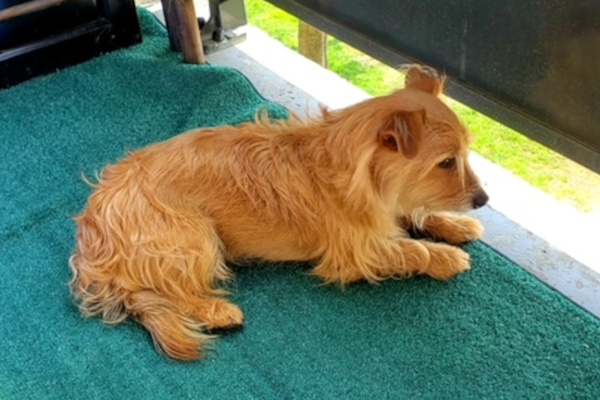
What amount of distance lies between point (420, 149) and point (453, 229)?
1.54ft

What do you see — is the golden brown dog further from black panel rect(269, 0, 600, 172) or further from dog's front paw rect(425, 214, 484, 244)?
black panel rect(269, 0, 600, 172)

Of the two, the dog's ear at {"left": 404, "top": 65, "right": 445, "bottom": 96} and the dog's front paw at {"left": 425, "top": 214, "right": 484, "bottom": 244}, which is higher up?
the dog's ear at {"left": 404, "top": 65, "right": 445, "bottom": 96}

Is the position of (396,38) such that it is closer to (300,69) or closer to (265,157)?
(265,157)

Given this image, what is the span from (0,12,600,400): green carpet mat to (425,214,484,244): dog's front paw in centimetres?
4

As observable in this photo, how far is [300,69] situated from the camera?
2988mm

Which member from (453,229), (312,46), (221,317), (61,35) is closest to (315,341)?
(221,317)

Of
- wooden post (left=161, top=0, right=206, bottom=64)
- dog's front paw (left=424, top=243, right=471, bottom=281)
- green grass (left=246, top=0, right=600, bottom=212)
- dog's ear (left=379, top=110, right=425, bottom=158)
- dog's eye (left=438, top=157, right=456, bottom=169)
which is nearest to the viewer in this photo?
dog's ear (left=379, top=110, right=425, bottom=158)

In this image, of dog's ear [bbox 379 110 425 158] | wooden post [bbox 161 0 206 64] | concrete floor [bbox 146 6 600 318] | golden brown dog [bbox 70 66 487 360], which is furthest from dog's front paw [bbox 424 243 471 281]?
wooden post [bbox 161 0 206 64]

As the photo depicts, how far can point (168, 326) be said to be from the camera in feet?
6.09

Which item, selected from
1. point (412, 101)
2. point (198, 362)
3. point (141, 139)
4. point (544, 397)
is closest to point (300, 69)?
point (141, 139)

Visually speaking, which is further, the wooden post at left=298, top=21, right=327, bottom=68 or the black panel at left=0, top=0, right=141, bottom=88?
the wooden post at left=298, top=21, right=327, bottom=68

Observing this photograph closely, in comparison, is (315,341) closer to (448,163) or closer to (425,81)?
(448,163)

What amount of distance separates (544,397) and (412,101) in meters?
0.77

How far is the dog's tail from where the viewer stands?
72.9 inches
